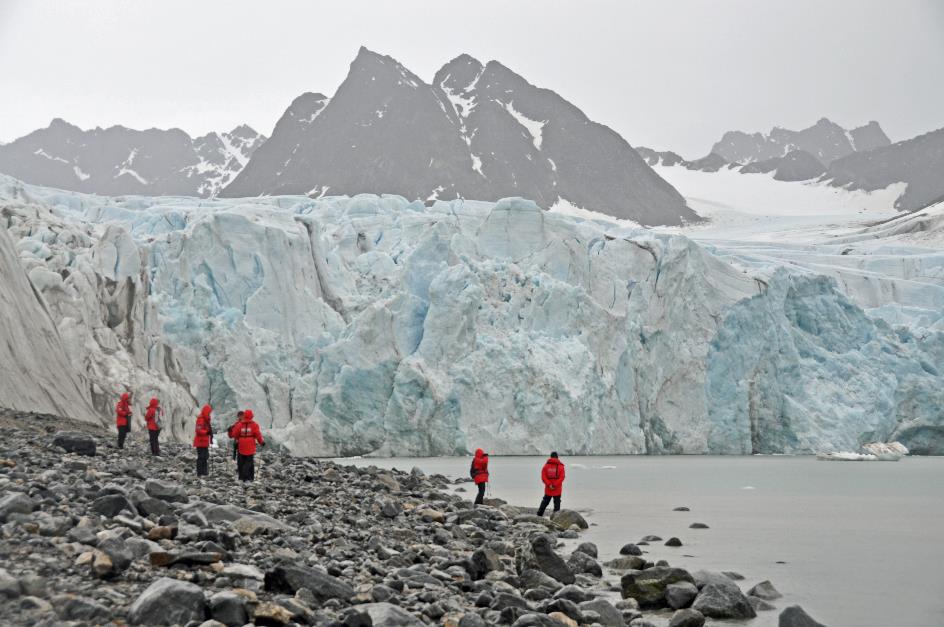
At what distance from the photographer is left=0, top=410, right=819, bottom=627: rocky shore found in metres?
4.35

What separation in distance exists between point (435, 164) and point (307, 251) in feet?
223

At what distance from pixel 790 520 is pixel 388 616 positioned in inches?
431

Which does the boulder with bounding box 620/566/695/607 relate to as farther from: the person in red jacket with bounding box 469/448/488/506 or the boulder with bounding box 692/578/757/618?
the person in red jacket with bounding box 469/448/488/506

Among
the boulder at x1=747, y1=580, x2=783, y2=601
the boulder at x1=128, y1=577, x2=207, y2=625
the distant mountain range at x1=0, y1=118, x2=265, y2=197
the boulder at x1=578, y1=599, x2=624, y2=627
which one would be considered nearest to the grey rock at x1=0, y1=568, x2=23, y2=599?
the boulder at x1=128, y1=577, x2=207, y2=625

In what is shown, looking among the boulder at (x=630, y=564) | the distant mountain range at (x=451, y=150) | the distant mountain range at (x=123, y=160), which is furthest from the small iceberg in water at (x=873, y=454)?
the distant mountain range at (x=123, y=160)

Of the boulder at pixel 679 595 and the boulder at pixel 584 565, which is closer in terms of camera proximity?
the boulder at pixel 679 595

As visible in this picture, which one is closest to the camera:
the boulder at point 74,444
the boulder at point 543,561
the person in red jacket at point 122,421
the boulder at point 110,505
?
the boulder at point 110,505

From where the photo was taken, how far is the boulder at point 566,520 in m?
12.2

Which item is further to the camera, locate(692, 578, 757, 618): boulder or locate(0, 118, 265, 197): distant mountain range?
locate(0, 118, 265, 197): distant mountain range

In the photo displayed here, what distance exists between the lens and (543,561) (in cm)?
761

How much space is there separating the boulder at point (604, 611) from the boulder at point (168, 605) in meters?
2.87

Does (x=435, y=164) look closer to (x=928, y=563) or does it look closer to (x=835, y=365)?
(x=835, y=365)

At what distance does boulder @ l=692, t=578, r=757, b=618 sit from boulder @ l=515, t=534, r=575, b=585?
116 cm

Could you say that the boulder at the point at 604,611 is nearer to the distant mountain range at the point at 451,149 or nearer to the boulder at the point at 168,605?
the boulder at the point at 168,605
